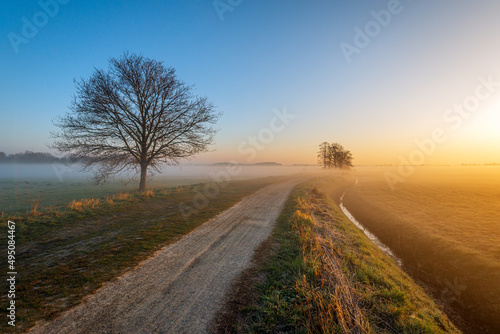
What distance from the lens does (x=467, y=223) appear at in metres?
16.1

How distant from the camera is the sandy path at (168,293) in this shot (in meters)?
3.60

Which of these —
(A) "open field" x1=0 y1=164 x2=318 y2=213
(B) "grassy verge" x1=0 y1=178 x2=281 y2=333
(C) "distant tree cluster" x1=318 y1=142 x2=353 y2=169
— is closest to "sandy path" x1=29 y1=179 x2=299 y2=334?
(B) "grassy verge" x1=0 y1=178 x2=281 y2=333

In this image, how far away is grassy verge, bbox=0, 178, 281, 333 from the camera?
4.29 metres

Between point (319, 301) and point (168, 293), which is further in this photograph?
point (168, 293)

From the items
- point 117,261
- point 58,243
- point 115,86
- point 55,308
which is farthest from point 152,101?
point 55,308

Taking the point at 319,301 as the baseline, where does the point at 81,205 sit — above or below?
above

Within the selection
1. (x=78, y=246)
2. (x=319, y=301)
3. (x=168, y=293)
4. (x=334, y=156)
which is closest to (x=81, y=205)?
(x=78, y=246)

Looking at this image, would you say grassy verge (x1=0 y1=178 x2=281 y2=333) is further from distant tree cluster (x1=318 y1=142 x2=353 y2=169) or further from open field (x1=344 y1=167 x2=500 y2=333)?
distant tree cluster (x1=318 y1=142 x2=353 y2=169)

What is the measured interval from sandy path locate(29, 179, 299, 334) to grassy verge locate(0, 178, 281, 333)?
19.8 inches

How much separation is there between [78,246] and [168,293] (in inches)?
207

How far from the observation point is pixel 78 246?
730 centimetres

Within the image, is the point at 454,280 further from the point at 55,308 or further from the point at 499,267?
the point at 55,308

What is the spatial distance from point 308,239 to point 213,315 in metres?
5.37

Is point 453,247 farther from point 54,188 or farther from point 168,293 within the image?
point 54,188
